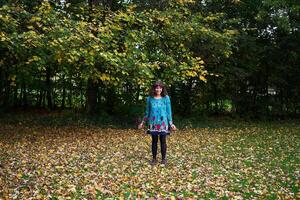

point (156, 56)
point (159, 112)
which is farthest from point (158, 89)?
point (156, 56)

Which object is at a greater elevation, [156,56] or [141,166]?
[156,56]

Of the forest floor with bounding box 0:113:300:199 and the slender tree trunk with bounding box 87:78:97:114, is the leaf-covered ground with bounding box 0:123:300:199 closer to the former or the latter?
the forest floor with bounding box 0:113:300:199

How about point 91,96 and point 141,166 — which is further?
point 91,96

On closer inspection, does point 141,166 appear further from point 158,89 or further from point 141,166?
point 158,89

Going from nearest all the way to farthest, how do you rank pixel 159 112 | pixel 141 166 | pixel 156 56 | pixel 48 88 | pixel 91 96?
1. pixel 141 166
2. pixel 159 112
3. pixel 156 56
4. pixel 91 96
5. pixel 48 88

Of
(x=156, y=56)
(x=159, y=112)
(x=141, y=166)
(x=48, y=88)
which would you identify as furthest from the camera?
(x=48, y=88)

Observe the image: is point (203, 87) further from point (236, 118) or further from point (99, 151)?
point (99, 151)

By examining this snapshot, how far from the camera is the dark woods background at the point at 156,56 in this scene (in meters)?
11.6

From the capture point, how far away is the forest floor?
7.52 meters

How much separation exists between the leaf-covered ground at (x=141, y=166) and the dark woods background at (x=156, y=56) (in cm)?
225

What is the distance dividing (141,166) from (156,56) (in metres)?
6.67

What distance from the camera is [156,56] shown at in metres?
15.7

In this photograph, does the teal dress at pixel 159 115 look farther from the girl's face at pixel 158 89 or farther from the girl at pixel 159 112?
the girl's face at pixel 158 89

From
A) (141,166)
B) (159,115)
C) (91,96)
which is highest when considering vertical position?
(91,96)
